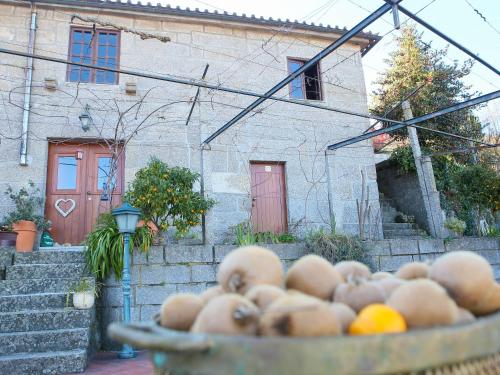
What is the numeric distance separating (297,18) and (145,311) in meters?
6.99

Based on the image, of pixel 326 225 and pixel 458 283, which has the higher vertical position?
pixel 326 225

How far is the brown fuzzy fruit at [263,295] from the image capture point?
92cm

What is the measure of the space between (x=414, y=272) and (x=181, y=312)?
72cm

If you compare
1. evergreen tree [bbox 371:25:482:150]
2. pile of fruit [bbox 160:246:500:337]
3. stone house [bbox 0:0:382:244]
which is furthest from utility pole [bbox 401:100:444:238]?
pile of fruit [bbox 160:246:500:337]

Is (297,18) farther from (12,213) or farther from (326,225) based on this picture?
(12,213)

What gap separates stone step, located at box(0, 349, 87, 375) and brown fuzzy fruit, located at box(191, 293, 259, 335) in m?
3.64

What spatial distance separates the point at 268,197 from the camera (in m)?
8.49

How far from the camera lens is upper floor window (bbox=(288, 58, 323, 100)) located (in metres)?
9.28

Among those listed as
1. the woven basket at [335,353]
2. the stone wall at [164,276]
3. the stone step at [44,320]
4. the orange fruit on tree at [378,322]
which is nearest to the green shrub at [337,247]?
the stone wall at [164,276]

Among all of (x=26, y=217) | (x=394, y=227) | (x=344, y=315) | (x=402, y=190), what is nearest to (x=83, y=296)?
(x=26, y=217)

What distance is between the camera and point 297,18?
8750 millimetres

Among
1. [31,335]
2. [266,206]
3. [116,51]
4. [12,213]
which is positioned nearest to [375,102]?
[266,206]

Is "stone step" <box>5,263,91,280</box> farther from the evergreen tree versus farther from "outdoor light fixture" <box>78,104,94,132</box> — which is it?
the evergreen tree

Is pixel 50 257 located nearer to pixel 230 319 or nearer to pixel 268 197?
pixel 268 197
